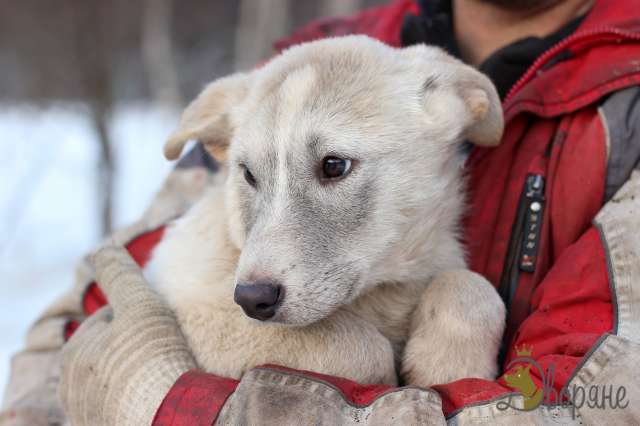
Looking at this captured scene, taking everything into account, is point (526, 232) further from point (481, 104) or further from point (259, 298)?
point (259, 298)

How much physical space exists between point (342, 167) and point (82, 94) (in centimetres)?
797

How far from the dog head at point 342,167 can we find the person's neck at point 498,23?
822mm

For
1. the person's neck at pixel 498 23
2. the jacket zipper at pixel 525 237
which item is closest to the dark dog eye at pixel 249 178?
the jacket zipper at pixel 525 237

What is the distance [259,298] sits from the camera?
2.11 m

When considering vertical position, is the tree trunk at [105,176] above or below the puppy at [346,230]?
below

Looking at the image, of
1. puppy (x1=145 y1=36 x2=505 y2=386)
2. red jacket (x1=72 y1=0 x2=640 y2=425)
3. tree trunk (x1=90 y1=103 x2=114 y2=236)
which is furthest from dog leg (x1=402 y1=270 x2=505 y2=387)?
tree trunk (x1=90 y1=103 x2=114 y2=236)

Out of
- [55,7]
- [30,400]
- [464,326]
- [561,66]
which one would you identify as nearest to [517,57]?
[561,66]

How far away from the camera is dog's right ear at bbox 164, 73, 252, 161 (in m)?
2.79

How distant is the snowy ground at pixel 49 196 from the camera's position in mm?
9930

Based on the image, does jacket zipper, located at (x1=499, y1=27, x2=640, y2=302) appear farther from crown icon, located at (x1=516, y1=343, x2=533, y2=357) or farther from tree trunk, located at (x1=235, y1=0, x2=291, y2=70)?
tree trunk, located at (x1=235, y1=0, x2=291, y2=70)

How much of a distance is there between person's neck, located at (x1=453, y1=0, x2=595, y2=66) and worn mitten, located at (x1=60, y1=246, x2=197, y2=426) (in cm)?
204

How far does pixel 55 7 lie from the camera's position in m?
9.17

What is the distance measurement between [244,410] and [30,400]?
146 cm

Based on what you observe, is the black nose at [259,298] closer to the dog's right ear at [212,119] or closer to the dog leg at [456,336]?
the dog leg at [456,336]
